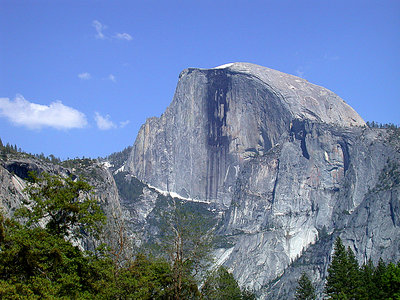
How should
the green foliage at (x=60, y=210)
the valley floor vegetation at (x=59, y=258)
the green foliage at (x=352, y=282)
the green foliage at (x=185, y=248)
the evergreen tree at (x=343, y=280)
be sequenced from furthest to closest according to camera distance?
the evergreen tree at (x=343, y=280)
the green foliage at (x=352, y=282)
the green foliage at (x=185, y=248)
the green foliage at (x=60, y=210)
the valley floor vegetation at (x=59, y=258)

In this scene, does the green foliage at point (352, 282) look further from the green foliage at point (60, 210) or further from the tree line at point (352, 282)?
the green foliage at point (60, 210)

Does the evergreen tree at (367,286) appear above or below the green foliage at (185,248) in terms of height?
above

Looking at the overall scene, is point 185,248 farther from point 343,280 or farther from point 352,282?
point 352,282

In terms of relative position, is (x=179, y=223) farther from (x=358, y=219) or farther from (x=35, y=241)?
(x=358, y=219)

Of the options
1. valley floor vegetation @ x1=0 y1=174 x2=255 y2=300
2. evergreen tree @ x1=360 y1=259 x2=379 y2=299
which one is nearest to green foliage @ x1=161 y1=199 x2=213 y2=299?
valley floor vegetation @ x1=0 y1=174 x2=255 y2=300

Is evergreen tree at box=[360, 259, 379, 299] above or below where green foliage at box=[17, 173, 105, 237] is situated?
above

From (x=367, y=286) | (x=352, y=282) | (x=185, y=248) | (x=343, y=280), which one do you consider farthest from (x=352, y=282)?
(x=185, y=248)

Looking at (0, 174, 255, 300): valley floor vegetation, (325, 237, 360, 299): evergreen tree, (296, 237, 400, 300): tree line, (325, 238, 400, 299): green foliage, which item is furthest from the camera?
(325, 237, 360, 299): evergreen tree

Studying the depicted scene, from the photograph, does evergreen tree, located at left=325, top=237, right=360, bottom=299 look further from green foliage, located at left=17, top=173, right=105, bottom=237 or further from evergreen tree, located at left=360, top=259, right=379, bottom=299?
green foliage, located at left=17, top=173, right=105, bottom=237

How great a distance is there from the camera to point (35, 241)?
33688mm

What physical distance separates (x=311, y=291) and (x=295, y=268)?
331ft

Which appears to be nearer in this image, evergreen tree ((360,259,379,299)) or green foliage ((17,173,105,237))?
green foliage ((17,173,105,237))

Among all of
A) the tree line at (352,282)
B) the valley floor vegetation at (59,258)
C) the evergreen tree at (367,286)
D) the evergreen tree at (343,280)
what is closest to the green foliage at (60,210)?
the valley floor vegetation at (59,258)

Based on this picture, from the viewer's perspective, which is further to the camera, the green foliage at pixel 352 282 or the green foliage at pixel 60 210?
the green foliage at pixel 352 282
